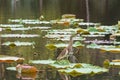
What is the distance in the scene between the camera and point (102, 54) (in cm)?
899

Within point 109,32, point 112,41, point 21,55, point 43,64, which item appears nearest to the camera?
point 43,64

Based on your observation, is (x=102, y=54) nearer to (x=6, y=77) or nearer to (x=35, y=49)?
(x=35, y=49)

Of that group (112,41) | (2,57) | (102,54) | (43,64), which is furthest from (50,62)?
(112,41)

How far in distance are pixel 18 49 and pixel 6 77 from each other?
2.75 m

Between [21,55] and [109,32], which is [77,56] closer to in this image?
[21,55]

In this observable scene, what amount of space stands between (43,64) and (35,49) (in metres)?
1.87

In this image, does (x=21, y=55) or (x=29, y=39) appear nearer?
(x=21, y=55)

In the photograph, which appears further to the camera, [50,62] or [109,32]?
[109,32]

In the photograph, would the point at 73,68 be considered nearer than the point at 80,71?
No

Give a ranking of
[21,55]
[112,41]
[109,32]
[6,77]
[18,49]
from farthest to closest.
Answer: [109,32], [112,41], [18,49], [21,55], [6,77]

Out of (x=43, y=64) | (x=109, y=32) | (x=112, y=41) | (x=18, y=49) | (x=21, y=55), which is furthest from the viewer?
(x=109, y=32)

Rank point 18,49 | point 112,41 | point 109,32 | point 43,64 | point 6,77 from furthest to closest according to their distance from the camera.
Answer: point 109,32, point 112,41, point 18,49, point 43,64, point 6,77

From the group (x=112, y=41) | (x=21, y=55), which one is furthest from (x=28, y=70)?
(x=112, y=41)

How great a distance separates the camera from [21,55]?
873 cm
